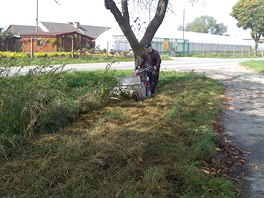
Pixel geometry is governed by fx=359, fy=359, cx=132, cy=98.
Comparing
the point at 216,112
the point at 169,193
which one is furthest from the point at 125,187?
the point at 216,112

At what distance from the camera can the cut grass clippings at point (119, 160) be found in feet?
12.7

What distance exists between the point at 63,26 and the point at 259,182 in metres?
71.2

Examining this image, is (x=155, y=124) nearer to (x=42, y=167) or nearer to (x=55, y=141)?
(x=55, y=141)

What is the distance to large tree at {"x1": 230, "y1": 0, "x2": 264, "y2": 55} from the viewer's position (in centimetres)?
5916

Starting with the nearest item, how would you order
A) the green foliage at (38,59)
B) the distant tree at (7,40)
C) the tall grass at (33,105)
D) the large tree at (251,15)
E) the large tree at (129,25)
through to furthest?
the tall grass at (33,105) → the green foliage at (38,59) → the large tree at (129,25) → the distant tree at (7,40) → the large tree at (251,15)

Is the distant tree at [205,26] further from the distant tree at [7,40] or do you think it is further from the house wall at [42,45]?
the distant tree at [7,40]

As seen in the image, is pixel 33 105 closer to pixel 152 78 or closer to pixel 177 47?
pixel 152 78

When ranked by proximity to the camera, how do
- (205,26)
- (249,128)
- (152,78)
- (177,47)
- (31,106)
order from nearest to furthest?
(31,106) < (249,128) < (152,78) < (177,47) < (205,26)

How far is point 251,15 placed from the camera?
2395 inches

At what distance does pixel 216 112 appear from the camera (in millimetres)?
8195

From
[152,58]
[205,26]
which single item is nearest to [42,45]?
[152,58]

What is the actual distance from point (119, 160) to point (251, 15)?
202 feet

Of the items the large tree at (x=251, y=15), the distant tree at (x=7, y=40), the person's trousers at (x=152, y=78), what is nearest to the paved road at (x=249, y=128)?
the person's trousers at (x=152, y=78)

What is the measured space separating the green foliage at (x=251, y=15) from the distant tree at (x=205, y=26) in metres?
57.6
